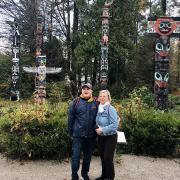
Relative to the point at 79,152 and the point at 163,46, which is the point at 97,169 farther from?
the point at 163,46

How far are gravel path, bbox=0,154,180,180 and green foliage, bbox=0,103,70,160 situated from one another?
7.8 inches

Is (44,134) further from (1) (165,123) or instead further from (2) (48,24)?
(2) (48,24)

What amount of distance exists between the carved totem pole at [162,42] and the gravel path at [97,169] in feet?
18.7

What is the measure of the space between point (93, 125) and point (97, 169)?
4.32 feet

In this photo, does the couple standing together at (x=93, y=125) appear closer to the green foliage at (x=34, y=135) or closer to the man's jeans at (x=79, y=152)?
the man's jeans at (x=79, y=152)

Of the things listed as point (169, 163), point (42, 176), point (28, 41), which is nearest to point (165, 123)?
point (169, 163)

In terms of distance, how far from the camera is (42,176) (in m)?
5.80

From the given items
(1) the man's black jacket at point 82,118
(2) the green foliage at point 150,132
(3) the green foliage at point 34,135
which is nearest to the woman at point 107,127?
(1) the man's black jacket at point 82,118

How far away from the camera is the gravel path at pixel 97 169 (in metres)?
5.85

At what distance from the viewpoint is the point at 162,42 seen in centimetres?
1243

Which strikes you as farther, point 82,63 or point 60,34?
point 60,34

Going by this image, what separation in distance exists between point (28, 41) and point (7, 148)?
61.6 ft

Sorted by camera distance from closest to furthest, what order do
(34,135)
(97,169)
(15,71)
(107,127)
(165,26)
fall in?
(107,127)
(97,169)
(34,135)
(165,26)
(15,71)

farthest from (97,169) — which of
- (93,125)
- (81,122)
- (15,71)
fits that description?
(15,71)
